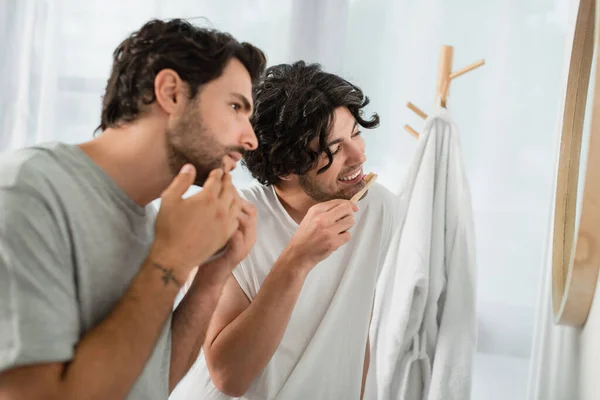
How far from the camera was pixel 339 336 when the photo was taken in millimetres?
1249

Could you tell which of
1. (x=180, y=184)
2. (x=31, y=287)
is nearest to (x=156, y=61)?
(x=180, y=184)

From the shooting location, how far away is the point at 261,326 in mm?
Result: 1091

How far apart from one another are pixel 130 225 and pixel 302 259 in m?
0.32

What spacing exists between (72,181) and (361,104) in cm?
63

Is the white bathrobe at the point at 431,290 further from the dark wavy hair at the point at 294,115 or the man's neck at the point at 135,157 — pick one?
the man's neck at the point at 135,157

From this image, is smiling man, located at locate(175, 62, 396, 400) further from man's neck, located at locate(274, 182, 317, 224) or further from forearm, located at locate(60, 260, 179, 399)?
forearm, located at locate(60, 260, 179, 399)

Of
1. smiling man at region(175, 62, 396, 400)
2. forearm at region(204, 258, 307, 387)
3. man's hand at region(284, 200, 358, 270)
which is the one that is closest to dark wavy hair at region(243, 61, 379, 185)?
smiling man at region(175, 62, 396, 400)

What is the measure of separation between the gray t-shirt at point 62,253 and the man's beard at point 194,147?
0.08 meters

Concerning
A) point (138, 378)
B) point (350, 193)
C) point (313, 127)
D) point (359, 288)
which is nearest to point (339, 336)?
point (359, 288)

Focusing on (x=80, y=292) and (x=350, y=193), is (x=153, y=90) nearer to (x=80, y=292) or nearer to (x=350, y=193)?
(x=80, y=292)

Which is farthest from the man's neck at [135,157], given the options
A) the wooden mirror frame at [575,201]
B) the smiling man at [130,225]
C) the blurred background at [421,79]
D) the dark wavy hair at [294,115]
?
the blurred background at [421,79]

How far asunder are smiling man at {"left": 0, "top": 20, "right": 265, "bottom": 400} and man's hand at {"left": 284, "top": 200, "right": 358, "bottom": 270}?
18cm

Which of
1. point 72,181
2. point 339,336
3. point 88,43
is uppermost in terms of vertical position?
point 88,43

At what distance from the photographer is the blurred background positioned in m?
1.85
